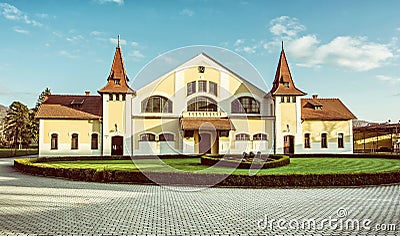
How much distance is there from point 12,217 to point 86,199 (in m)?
2.80

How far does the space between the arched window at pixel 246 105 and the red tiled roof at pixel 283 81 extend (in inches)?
83.1

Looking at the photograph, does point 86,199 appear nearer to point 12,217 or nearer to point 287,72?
point 12,217

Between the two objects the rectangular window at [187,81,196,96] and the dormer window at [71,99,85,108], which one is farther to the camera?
the rectangular window at [187,81,196,96]

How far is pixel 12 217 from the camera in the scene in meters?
9.01

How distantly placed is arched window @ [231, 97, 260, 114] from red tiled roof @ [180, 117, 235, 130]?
6.56ft

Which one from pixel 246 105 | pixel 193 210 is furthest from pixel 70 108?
pixel 193 210

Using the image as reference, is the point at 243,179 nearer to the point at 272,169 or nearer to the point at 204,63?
the point at 272,169

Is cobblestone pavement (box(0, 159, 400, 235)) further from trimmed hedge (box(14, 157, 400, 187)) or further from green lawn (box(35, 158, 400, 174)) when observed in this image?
green lawn (box(35, 158, 400, 174))

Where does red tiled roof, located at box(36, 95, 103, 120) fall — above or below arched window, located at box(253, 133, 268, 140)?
above

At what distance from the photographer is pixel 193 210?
9914 millimetres

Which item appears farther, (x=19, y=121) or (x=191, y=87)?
(x=19, y=121)

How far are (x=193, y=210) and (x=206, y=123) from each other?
854 inches

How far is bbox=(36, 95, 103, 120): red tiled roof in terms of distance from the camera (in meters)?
30.6

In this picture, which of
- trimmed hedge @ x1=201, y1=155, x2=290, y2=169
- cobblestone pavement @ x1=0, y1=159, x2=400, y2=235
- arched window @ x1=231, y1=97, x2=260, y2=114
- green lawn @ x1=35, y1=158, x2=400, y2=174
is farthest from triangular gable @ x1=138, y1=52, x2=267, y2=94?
cobblestone pavement @ x1=0, y1=159, x2=400, y2=235
